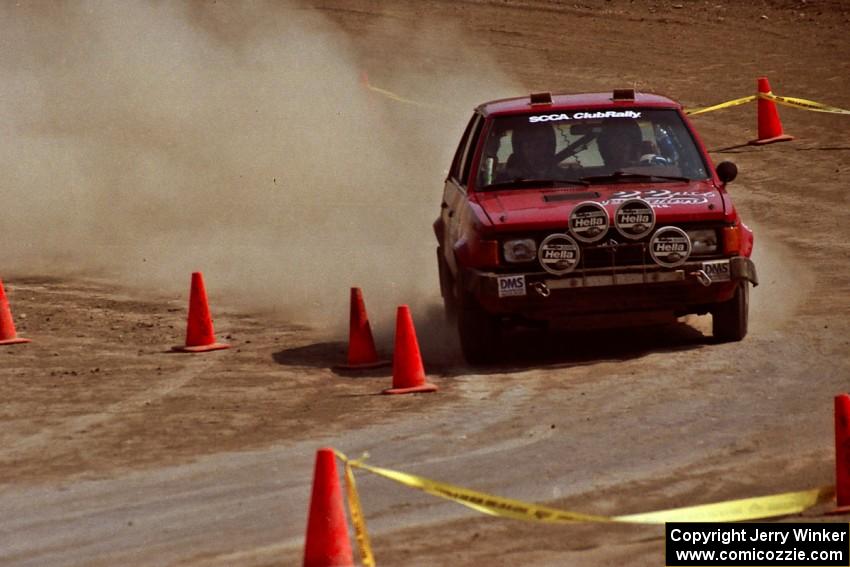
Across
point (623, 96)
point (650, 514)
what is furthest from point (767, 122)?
point (650, 514)

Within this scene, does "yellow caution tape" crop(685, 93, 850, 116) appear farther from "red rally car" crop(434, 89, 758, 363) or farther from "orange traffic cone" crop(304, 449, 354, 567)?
"orange traffic cone" crop(304, 449, 354, 567)

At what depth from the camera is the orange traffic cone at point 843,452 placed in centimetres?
754

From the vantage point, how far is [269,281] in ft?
54.5

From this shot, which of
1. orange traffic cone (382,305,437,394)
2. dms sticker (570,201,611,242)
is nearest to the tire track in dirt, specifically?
orange traffic cone (382,305,437,394)

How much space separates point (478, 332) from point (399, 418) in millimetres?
1597

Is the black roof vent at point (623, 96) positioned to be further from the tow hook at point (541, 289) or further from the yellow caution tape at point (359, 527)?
the yellow caution tape at point (359, 527)

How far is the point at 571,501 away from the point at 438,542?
0.86 meters

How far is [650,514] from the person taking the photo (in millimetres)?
7391

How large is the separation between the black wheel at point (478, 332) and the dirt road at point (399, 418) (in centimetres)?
15

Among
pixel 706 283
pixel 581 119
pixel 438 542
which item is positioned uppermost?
pixel 581 119

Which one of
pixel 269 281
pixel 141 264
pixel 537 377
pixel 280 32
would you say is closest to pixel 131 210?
pixel 141 264

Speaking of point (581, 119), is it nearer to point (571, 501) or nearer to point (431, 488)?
point (571, 501)

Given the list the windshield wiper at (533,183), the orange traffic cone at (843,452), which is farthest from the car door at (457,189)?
the orange traffic cone at (843,452)

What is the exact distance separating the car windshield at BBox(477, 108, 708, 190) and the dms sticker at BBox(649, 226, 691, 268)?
73 centimetres
